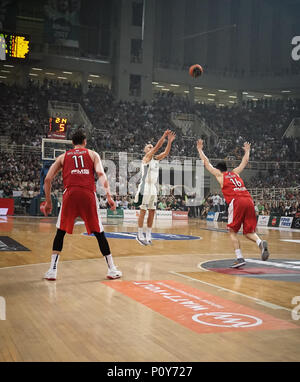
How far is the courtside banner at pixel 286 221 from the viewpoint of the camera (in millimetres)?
21047

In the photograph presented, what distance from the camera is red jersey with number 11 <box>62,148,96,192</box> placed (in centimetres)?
579

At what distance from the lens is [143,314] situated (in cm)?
419

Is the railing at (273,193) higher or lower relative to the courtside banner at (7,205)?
higher

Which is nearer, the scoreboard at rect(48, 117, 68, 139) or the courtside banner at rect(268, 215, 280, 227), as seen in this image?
the scoreboard at rect(48, 117, 68, 139)

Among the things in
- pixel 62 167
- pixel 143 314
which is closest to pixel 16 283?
pixel 62 167

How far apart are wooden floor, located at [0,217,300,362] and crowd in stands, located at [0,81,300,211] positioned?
64.2ft

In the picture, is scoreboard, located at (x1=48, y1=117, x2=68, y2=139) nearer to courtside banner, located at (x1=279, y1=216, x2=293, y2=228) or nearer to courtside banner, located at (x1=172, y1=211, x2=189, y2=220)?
courtside banner, located at (x1=172, y1=211, x2=189, y2=220)

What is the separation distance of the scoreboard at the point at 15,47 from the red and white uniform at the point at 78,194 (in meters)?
15.8

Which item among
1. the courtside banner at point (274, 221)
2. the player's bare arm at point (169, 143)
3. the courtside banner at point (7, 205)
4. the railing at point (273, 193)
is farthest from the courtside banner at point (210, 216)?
the player's bare arm at point (169, 143)

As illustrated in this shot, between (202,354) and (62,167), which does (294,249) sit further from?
(202,354)

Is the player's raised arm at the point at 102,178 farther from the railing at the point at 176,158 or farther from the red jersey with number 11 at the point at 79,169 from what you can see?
the railing at the point at 176,158

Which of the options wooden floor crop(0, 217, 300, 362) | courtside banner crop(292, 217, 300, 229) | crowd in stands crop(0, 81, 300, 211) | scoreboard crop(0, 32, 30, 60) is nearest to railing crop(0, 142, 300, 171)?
crowd in stands crop(0, 81, 300, 211)

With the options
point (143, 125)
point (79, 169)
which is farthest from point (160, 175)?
point (79, 169)
